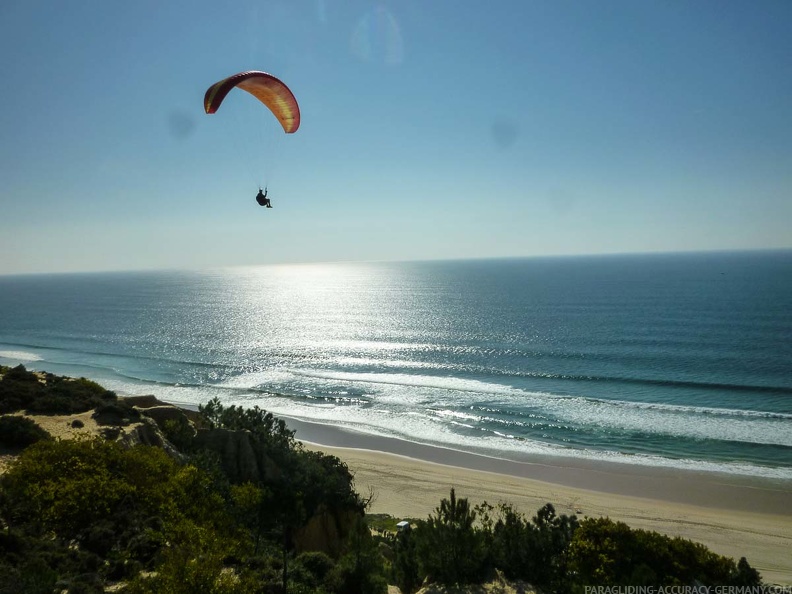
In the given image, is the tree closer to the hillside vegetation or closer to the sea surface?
the hillside vegetation

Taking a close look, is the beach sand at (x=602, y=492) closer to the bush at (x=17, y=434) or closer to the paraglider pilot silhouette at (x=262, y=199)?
the bush at (x=17, y=434)

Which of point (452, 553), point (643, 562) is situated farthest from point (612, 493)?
point (452, 553)

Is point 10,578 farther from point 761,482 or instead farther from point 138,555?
point 761,482

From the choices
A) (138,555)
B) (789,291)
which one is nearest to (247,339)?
(138,555)

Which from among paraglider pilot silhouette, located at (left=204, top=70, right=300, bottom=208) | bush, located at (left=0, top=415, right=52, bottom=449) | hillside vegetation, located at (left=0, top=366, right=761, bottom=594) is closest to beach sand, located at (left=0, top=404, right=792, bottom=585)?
bush, located at (left=0, top=415, right=52, bottom=449)

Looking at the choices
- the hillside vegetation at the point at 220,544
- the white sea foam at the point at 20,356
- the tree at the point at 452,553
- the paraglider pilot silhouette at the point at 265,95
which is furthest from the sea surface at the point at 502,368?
the paraglider pilot silhouette at the point at 265,95

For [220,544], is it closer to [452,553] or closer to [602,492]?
[452,553]
